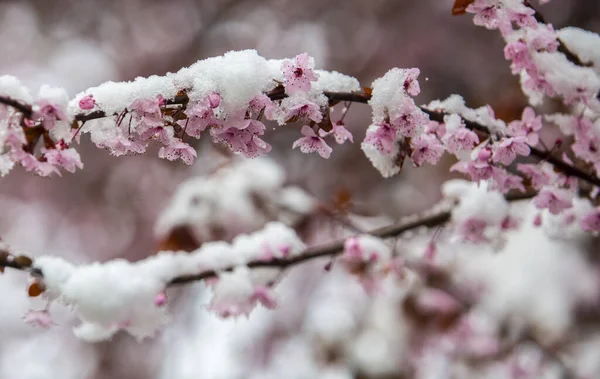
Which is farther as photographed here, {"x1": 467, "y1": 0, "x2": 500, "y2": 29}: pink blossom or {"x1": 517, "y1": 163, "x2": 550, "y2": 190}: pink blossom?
{"x1": 517, "y1": 163, "x2": 550, "y2": 190}: pink blossom

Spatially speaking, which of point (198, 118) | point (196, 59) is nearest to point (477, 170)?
point (198, 118)

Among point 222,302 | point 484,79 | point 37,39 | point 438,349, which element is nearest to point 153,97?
point 222,302

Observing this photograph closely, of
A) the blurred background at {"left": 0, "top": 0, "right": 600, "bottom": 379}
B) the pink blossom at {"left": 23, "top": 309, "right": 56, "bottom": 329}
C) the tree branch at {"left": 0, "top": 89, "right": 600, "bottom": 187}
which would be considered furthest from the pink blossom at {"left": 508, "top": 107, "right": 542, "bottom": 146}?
the blurred background at {"left": 0, "top": 0, "right": 600, "bottom": 379}

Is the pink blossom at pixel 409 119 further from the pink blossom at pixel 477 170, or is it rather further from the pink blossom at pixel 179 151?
the pink blossom at pixel 179 151

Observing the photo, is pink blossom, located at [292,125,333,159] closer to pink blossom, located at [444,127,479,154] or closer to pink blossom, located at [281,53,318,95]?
pink blossom, located at [281,53,318,95]

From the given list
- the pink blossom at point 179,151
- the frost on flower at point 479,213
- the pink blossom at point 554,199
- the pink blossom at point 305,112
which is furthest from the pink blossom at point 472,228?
the pink blossom at point 179,151

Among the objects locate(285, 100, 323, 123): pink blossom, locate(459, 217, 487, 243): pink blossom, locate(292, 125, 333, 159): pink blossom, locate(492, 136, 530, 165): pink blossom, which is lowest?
locate(459, 217, 487, 243): pink blossom
